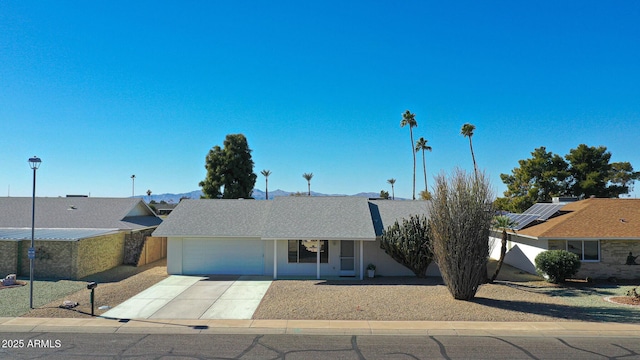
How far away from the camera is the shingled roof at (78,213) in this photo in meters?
25.4

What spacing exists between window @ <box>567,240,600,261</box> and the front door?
11.0 meters

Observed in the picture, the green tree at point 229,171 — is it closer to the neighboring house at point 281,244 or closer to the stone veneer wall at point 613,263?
the neighboring house at point 281,244

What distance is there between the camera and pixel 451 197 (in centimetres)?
1540

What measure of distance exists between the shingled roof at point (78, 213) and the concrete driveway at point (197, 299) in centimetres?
847

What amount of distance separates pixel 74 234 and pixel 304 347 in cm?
1687

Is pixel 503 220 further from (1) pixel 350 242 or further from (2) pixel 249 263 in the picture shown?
(2) pixel 249 263

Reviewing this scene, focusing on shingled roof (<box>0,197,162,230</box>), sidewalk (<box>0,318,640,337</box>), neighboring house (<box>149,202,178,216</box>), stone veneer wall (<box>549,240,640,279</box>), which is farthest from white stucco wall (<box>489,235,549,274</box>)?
neighboring house (<box>149,202,178,216</box>)

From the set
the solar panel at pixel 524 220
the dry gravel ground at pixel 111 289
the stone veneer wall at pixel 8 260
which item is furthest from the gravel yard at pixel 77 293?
the solar panel at pixel 524 220

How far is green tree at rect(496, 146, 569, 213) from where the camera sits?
4191 cm

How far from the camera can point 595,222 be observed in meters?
20.7

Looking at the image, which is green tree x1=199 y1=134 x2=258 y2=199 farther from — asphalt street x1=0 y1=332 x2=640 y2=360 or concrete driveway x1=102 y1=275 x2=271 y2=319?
asphalt street x1=0 y1=332 x2=640 y2=360

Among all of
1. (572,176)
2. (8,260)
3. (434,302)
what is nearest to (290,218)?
(434,302)

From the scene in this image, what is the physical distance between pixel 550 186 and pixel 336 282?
33020mm

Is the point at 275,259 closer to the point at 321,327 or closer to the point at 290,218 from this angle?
the point at 290,218
